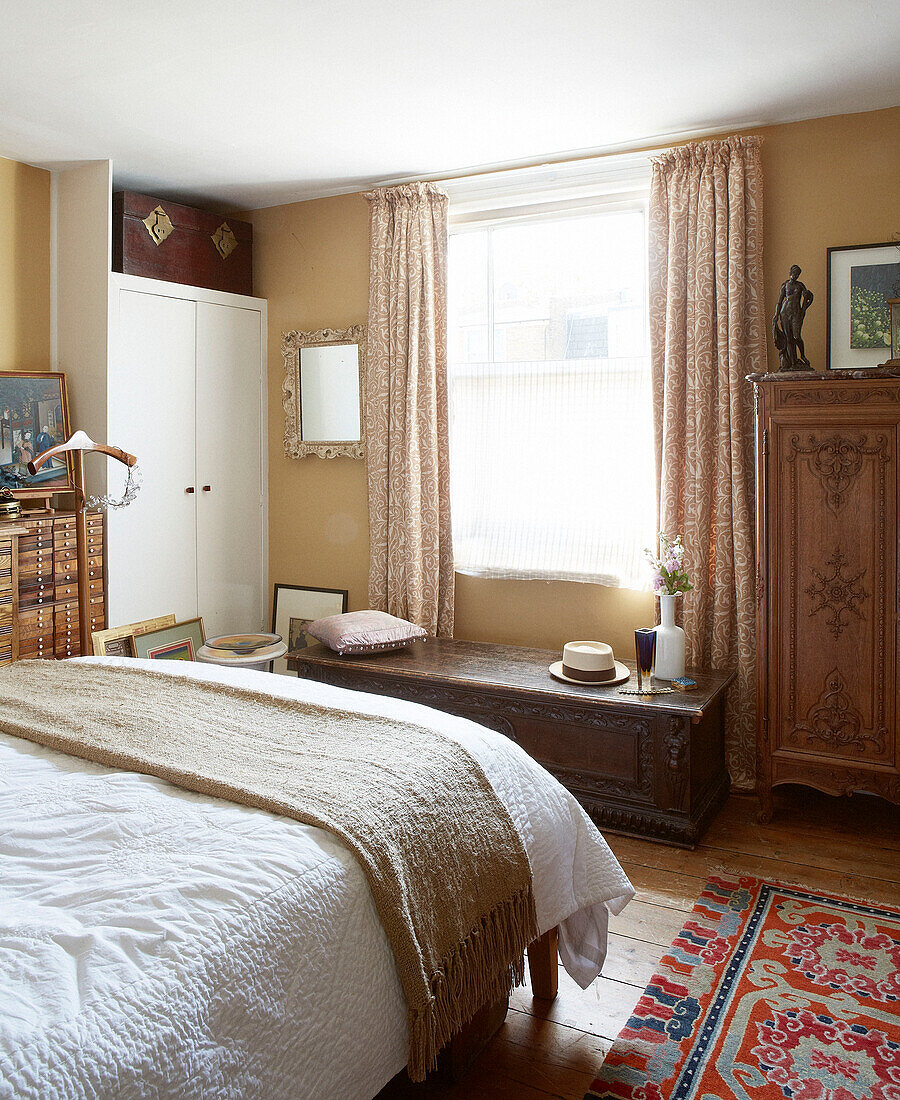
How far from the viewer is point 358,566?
4.51 meters

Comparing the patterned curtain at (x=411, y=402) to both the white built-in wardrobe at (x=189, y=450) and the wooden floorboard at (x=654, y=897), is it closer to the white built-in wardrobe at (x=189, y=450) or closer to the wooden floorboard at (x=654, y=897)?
the white built-in wardrobe at (x=189, y=450)

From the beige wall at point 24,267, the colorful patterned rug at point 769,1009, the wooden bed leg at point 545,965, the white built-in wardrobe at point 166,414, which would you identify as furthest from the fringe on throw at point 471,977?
the beige wall at point 24,267

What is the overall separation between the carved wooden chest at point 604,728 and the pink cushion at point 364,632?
0.26ft

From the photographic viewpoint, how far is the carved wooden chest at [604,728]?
9.95 feet

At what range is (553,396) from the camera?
3912 millimetres

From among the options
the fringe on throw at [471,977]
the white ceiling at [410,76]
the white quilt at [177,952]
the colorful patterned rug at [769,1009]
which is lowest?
the colorful patterned rug at [769,1009]

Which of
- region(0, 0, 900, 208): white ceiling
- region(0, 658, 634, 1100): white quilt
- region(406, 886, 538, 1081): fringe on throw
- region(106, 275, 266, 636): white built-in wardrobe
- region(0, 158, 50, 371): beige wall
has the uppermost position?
region(0, 0, 900, 208): white ceiling

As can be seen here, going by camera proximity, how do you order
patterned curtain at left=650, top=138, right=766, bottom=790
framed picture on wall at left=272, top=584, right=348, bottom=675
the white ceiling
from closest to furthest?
the white ceiling, patterned curtain at left=650, top=138, right=766, bottom=790, framed picture on wall at left=272, top=584, right=348, bottom=675

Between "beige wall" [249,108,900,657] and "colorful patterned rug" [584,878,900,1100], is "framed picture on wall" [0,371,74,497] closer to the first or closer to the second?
"beige wall" [249,108,900,657]

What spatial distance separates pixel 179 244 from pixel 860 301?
3.08m

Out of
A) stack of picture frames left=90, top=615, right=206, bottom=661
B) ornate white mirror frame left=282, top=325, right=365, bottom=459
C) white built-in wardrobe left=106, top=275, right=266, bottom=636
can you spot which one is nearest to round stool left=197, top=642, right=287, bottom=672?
stack of picture frames left=90, top=615, right=206, bottom=661

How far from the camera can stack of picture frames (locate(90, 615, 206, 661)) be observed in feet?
11.9

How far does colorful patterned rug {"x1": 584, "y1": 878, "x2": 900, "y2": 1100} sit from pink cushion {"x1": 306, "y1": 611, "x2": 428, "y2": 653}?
5.24ft

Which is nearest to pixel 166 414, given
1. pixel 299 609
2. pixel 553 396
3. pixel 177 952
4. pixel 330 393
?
pixel 330 393
